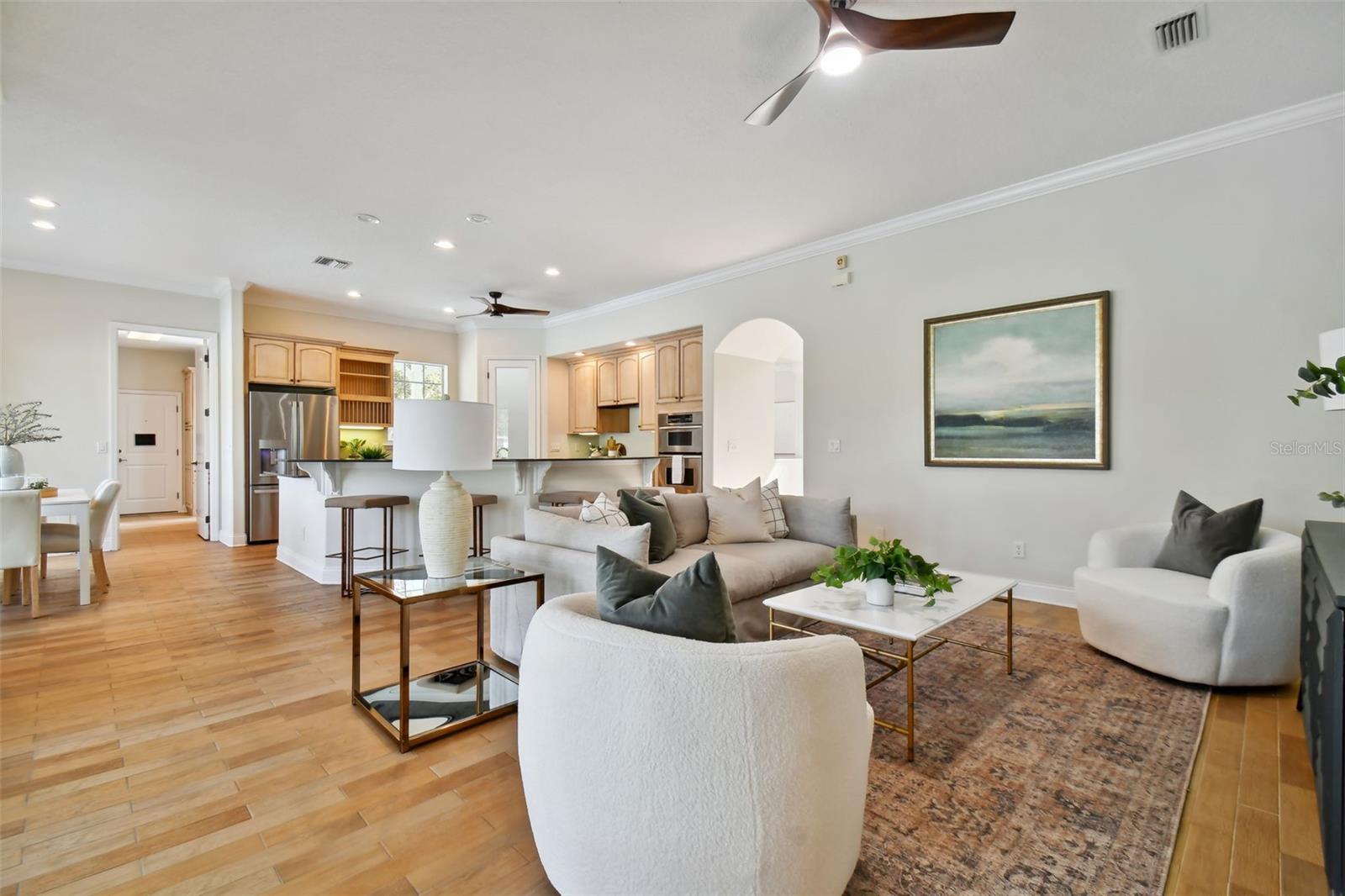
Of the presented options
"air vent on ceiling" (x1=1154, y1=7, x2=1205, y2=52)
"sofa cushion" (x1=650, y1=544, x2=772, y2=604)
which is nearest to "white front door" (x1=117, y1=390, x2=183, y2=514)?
"sofa cushion" (x1=650, y1=544, x2=772, y2=604)

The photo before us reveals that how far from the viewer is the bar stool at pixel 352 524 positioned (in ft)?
14.0

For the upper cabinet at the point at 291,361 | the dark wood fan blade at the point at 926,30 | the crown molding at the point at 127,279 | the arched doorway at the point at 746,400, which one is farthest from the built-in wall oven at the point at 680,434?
the crown molding at the point at 127,279

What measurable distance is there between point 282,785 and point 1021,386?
445cm

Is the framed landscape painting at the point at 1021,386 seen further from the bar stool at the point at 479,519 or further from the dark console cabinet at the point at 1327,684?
the bar stool at the point at 479,519

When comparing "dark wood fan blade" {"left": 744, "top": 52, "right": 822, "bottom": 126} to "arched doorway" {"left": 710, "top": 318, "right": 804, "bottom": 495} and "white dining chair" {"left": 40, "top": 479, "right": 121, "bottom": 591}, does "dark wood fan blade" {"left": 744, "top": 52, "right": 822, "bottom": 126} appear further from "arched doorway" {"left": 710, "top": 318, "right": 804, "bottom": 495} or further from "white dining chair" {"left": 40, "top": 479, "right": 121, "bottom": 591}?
"white dining chair" {"left": 40, "top": 479, "right": 121, "bottom": 591}

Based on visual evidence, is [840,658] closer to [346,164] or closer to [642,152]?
[642,152]

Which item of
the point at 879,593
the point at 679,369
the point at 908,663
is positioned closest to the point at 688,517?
the point at 879,593

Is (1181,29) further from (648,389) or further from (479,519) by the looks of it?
(648,389)

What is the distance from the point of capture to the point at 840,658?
123cm

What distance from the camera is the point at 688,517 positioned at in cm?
368

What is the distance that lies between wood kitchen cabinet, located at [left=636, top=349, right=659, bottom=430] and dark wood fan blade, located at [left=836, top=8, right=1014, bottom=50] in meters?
4.84

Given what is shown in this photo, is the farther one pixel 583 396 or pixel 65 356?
pixel 583 396

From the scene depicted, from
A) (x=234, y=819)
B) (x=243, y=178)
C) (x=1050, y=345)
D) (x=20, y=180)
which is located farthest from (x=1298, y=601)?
(x=20, y=180)

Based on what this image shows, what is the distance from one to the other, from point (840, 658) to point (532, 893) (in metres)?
0.98
